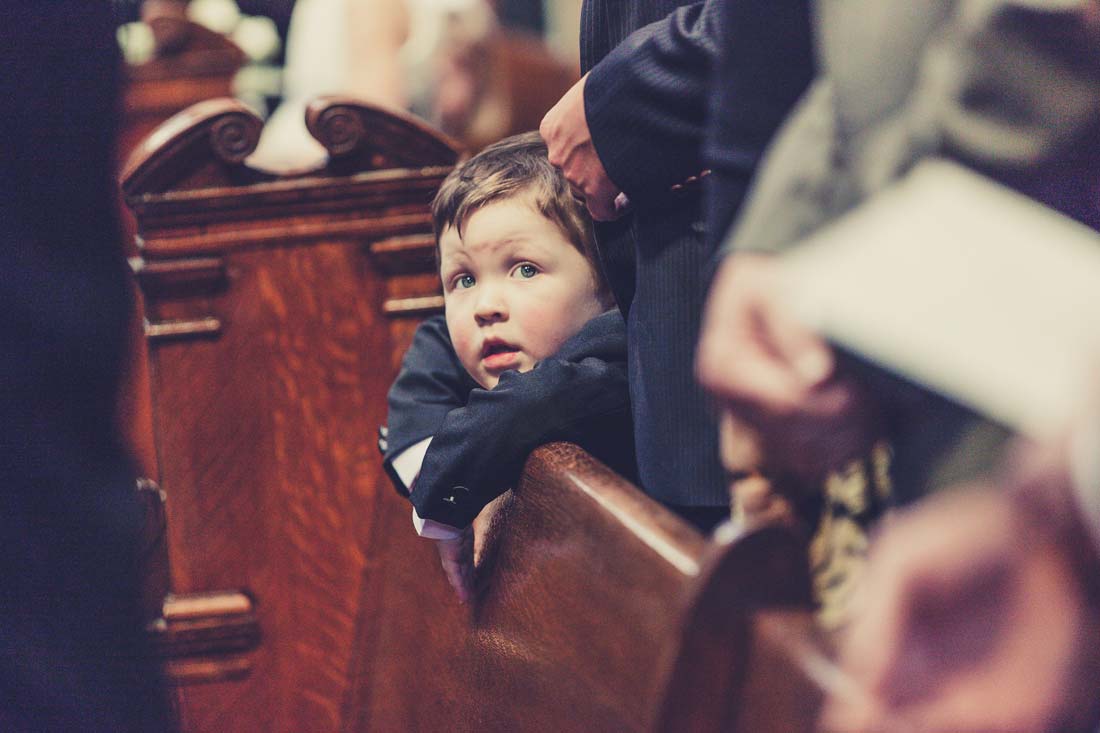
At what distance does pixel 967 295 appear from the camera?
552 millimetres

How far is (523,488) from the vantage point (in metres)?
1.23

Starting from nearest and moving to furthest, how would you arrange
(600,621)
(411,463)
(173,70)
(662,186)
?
(600,621) → (662,186) → (411,463) → (173,70)

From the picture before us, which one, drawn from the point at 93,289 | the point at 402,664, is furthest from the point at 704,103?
the point at 402,664

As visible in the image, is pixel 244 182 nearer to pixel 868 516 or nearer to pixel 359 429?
pixel 359 429

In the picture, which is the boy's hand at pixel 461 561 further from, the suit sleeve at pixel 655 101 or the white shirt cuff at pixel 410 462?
the suit sleeve at pixel 655 101

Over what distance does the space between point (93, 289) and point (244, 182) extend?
1.77ft

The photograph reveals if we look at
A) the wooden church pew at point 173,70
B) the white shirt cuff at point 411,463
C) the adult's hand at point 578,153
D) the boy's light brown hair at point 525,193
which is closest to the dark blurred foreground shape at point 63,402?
the white shirt cuff at point 411,463

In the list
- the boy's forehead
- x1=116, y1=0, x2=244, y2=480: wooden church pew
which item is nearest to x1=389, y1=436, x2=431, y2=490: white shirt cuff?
the boy's forehead

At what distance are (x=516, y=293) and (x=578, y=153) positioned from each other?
14.2 inches

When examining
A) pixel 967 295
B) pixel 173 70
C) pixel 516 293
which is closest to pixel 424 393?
pixel 516 293

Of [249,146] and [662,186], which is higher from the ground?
[662,186]

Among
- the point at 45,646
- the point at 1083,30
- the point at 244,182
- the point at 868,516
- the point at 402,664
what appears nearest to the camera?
the point at 1083,30

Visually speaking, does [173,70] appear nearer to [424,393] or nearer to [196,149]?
[196,149]

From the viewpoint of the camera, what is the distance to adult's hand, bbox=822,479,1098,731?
488 millimetres
